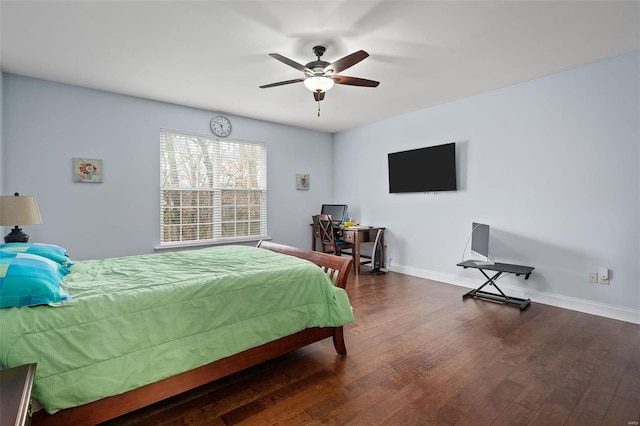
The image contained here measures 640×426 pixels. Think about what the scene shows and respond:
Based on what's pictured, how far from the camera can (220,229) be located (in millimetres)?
4914

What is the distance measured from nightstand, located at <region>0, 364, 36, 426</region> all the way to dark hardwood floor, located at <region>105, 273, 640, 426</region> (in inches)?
28.6

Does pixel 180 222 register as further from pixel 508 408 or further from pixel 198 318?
pixel 508 408

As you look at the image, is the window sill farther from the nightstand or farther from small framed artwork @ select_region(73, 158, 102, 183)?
the nightstand

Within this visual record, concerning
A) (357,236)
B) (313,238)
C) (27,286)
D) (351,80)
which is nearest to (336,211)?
(313,238)

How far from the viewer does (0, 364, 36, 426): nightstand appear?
0.87 m

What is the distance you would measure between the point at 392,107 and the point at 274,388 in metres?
3.98

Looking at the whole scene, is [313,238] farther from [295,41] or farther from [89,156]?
[295,41]

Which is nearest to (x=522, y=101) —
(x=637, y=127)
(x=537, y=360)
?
(x=637, y=127)

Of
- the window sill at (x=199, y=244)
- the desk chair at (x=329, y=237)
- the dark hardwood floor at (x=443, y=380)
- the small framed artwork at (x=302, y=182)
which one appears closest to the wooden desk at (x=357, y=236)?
the desk chair at (x=329, y=237)

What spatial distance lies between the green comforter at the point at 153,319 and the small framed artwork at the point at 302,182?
11.2 feet

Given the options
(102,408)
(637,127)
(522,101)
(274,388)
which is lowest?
(274,388)

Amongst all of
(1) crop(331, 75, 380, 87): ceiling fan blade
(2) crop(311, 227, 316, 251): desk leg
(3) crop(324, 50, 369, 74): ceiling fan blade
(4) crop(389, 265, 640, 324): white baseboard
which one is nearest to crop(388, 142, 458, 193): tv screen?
(4) crop(389, 265, 640, 324): white baseboard

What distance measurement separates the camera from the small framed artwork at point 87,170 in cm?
370

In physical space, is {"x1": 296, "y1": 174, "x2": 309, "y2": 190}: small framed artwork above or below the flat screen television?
above
